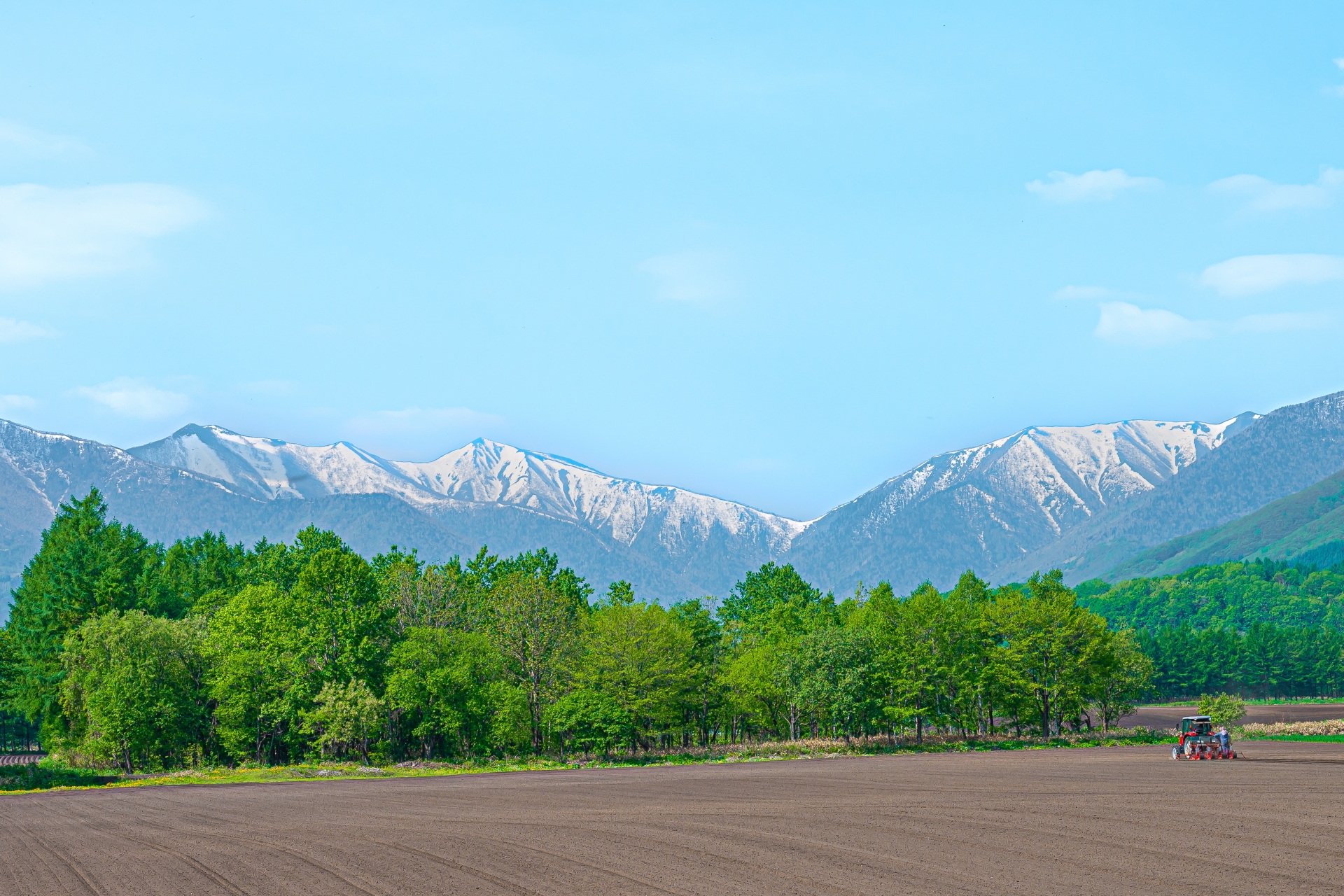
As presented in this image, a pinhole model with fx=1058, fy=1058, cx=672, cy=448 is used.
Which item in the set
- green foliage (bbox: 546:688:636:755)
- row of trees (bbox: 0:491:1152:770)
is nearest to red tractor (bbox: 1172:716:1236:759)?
row of trees (bbox: 0:491:1152:770)

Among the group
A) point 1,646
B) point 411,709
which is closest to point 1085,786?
point 411,709

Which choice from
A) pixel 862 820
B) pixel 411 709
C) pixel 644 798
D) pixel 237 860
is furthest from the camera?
pixel 411 709

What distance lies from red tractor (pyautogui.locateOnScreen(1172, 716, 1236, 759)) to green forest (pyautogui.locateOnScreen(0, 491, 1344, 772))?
3564 centimetres

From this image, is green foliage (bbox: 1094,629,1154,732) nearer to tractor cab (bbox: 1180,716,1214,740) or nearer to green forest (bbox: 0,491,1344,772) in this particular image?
green forest (bbox: 0,491,1344,772)

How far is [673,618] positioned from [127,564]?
195 feet

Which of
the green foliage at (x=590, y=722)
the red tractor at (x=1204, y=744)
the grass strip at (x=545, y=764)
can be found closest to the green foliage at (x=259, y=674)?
the grass strip at (x=545, y=764)

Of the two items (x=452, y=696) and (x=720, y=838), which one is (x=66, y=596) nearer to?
(x=452, y=696)

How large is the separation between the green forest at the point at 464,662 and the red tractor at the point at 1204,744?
35639 mm

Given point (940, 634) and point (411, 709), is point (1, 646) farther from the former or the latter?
point (940, 634)

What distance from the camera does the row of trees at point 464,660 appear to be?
90.1 meters

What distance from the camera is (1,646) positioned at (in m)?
116

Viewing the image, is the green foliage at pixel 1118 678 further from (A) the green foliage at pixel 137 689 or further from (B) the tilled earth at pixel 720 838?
(A) the green foliage at pixel 137 689

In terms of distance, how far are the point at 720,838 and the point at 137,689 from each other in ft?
234

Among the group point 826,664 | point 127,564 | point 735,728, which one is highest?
point 127,564
